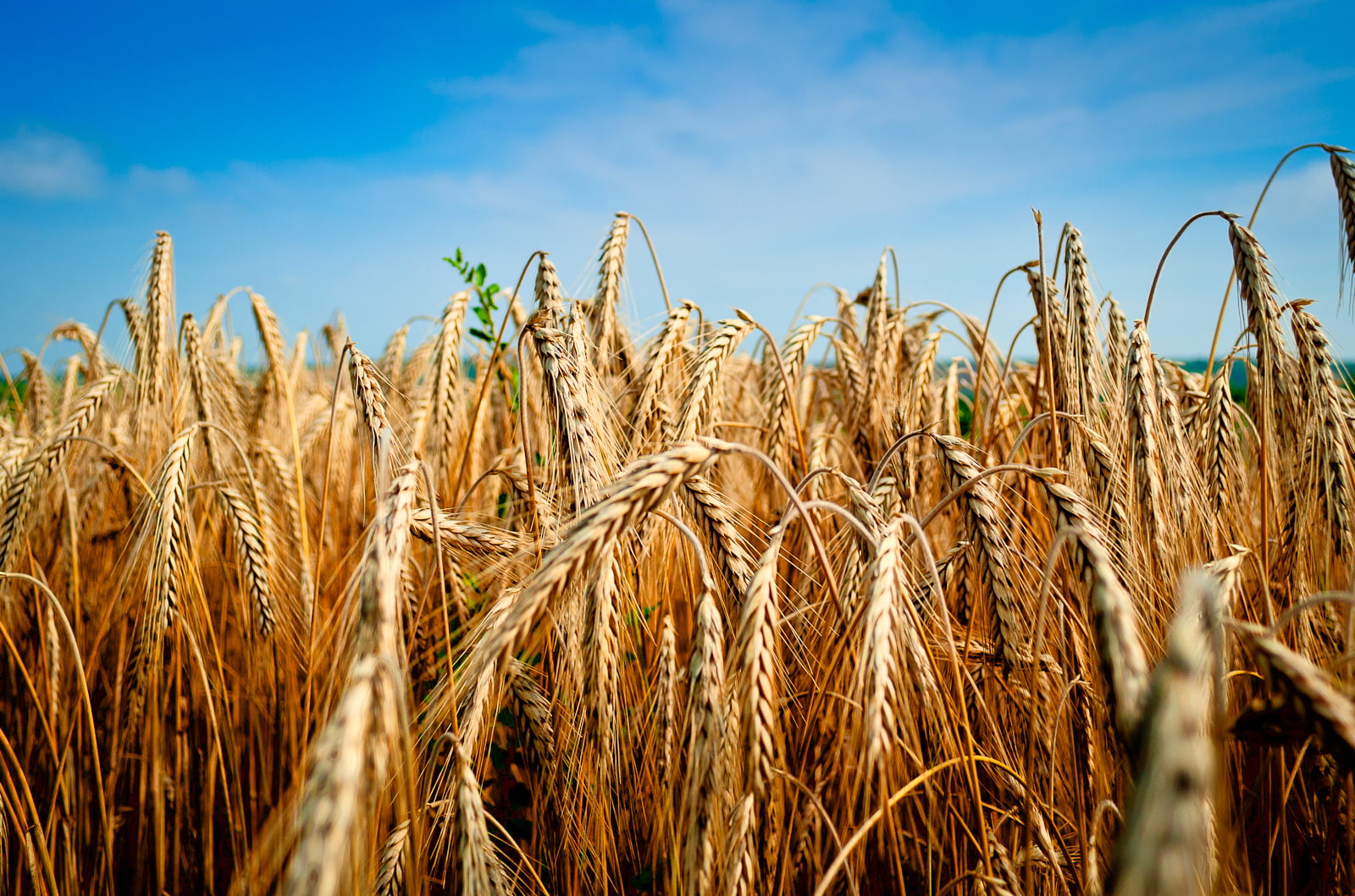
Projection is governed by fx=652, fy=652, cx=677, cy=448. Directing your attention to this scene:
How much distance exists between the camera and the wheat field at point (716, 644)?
967 mm

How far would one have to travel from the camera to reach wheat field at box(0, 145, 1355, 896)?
3.17 ft

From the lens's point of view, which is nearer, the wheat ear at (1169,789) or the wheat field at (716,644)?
the wheat ear at (1169,789)

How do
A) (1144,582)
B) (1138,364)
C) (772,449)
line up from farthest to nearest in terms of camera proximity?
1. (772,449)
2. (1138,364)
3. (1144,582)

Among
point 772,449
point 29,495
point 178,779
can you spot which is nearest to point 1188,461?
point 772,449

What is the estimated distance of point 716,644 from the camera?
1.12 m

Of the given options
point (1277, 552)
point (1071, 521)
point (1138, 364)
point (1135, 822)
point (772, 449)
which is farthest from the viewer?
point (772, 449)

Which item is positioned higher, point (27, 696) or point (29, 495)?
point (29, 495)

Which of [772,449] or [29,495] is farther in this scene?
[772,449]

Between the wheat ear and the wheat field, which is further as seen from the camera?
the wheat field

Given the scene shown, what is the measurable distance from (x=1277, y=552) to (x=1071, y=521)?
1.71 m

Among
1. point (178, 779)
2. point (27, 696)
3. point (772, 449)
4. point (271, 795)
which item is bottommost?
point (271, 795)

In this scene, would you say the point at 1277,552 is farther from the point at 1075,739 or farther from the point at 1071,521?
the point at 1071,521

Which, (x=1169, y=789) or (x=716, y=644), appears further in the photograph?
(x=716, y=644)

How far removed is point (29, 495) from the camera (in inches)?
81.7
